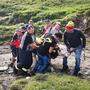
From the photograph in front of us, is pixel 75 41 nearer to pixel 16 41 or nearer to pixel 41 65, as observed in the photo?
pixel 41 65

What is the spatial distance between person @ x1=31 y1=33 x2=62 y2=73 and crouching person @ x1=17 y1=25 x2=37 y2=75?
32 cm

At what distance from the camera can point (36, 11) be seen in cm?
3478

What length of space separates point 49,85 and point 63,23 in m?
15.9

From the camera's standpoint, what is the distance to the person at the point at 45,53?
50.8 ft

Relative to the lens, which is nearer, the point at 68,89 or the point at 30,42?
the point at 68,89

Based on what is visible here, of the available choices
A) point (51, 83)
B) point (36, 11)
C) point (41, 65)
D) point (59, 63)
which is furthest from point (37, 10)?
point (51, 83)

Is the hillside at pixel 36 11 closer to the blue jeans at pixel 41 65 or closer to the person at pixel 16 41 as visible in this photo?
the person at pixel 16 41

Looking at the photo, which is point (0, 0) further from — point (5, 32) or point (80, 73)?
point (80, 73)

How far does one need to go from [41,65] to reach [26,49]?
91cm

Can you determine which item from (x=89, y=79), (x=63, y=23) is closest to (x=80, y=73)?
(x=89, y=79)

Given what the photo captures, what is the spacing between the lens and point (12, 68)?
17672 millimetres

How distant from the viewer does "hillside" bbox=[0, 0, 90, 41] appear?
103ft

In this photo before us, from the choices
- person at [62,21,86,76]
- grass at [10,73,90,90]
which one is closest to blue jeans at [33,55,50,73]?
grass at [10,73,90,90]

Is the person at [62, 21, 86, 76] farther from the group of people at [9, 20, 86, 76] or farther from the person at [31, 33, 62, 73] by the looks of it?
the person at [31, 33, 62, 73]
